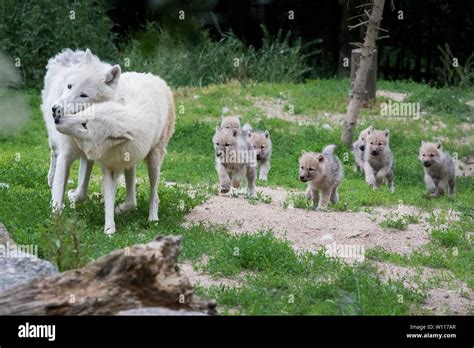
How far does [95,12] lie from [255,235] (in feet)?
45.9

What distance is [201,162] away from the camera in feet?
46.2

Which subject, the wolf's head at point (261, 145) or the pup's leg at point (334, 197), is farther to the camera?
the wolf's head at point (261, 145)

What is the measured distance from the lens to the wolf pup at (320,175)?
1135cm

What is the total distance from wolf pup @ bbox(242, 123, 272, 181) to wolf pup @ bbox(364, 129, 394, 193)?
1.51m

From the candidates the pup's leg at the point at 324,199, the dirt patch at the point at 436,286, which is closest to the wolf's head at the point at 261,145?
the pup's leg at the point at 324,199

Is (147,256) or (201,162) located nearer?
(147,256)

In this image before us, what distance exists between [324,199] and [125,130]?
3.71 m

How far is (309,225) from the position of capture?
1007 cm

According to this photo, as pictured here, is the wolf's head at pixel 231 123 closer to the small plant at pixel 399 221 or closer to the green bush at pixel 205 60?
the small plant at pixel 399 221

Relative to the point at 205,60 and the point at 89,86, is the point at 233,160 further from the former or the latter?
the point at 205,60

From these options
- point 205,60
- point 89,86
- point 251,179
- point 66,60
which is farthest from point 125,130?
point 205,60

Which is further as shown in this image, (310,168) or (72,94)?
(310,168)
